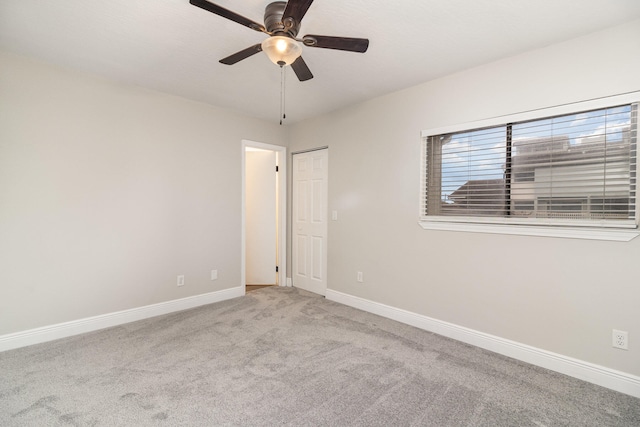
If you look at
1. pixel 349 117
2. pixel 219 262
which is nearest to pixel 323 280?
pixel 219 262

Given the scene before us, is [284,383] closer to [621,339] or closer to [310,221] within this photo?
[621,339]

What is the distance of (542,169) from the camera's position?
2.40 metres

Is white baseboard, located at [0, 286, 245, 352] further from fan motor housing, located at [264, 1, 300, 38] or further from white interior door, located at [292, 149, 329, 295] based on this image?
fan motor housing, located at [264, 1, 300, 38]

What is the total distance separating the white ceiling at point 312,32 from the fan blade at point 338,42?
27 cm

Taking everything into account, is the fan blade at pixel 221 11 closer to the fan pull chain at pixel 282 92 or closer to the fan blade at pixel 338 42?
the fan blade at pixel 338 42

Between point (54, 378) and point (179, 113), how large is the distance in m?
2.78

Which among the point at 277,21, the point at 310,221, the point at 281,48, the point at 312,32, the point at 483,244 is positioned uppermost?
the point at 312,32

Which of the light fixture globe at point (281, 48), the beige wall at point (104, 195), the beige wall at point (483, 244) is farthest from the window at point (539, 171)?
the beige wall at point (104, 195)

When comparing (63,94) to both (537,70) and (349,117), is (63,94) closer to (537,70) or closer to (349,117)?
(349,117)

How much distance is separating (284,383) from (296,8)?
7.69 feet

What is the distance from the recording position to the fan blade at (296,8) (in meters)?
1.44

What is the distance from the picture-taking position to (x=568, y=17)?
195 cm

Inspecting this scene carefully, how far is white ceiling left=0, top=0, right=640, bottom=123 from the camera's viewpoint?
6.14 ft

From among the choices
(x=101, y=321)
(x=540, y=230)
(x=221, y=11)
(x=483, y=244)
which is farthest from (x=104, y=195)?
(x=540, y=230)
